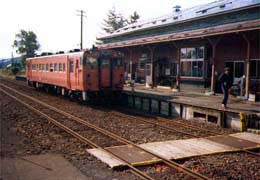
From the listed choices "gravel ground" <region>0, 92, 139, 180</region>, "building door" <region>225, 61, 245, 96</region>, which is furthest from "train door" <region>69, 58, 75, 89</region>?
"building door" <region>225, 61, 245, 96</region>

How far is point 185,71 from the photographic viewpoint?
2295 cm

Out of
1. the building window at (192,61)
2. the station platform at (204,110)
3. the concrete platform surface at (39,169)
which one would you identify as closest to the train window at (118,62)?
the station platform at (204,110)

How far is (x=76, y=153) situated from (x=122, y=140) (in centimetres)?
168

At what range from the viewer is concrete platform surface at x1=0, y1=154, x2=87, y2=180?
5.90 metres

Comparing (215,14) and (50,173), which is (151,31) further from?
(50,173)

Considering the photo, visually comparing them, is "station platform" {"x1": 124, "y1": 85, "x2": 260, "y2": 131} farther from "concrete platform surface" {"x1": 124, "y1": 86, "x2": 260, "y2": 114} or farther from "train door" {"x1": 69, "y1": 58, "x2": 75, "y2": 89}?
"train door" {"x1": 69, "y1": 58, "x2": 75, "y2": 89}

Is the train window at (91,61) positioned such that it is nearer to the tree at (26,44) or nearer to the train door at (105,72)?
the train door at (105,72)

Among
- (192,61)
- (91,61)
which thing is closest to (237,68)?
(192,61)

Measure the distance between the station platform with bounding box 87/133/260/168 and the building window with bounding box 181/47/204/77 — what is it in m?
12.1

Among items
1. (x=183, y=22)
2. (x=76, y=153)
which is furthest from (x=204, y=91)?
(x=76, y=153)

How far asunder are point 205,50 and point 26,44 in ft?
193

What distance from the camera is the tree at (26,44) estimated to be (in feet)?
237

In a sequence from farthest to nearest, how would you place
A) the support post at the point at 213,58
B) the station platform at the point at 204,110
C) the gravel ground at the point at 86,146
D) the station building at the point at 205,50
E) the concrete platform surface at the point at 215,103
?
the support post at the point at 213,58 < the station building at the point at 205,50 < the concrete platform surface at the point at 215,103 < the station platform at the point at 204,110 < the gravel ground at the point at 86,146

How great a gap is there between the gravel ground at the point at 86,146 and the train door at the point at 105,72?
2.77m
